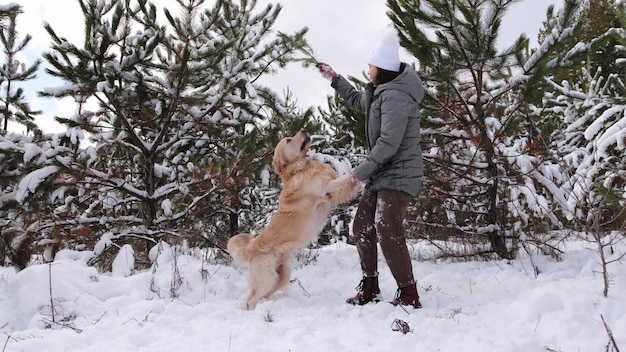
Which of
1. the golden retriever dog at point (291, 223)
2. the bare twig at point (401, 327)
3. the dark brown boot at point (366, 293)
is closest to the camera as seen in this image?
the bare twig at point (401, 327)

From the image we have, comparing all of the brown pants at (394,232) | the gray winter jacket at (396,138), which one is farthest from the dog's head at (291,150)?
the brown pants at (394,232)

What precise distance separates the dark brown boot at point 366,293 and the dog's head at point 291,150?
130cm

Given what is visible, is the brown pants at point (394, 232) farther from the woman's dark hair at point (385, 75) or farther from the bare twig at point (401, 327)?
the woman's dark hair at point (385, 75)

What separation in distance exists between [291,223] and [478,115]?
200 cm

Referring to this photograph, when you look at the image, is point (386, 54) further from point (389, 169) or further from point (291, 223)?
point (291, 223)

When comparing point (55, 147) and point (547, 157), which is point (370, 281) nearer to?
point (547, 157)

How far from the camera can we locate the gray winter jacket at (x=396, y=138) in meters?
3.44

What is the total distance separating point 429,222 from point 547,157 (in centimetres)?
143

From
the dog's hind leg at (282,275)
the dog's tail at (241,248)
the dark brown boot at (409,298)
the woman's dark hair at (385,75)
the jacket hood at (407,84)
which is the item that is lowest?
the dark brown boot at (409,298)

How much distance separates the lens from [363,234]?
3801 mm

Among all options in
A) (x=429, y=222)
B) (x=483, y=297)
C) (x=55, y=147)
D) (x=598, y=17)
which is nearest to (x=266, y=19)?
(x=55, y=147)

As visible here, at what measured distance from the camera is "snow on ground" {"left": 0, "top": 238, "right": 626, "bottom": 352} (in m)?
2.47

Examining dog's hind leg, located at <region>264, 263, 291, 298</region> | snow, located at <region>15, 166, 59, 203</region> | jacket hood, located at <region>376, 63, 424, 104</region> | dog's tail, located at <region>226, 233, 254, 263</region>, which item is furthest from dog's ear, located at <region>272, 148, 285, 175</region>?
snow, located at <region>15, 166, 59, 203</region>

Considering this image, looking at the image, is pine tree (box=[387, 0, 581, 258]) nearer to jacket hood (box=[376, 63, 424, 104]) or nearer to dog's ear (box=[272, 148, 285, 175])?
jacket hood (box=[376, 63, 424, 104])
